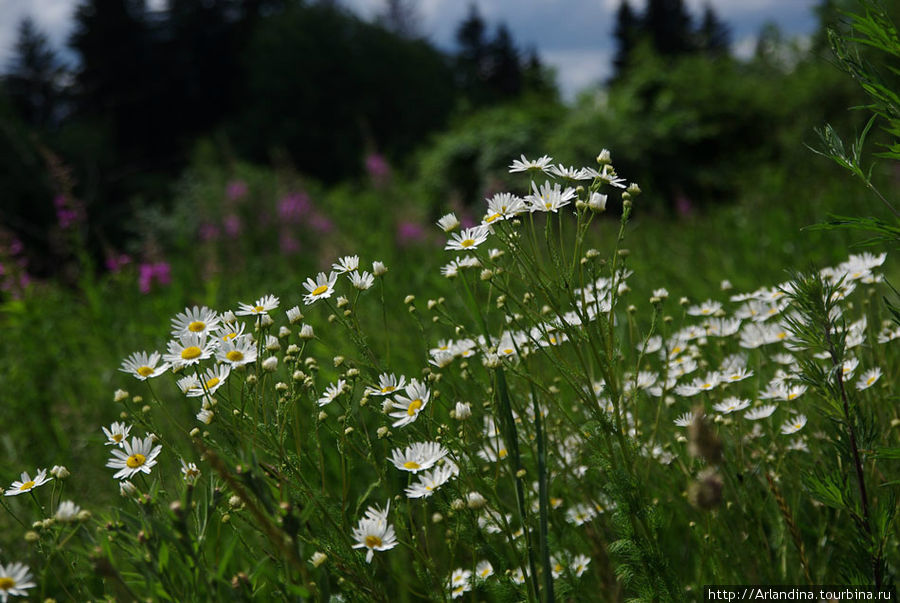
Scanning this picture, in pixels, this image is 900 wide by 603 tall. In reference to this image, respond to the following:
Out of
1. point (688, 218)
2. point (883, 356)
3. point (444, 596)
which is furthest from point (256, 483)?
point (688, 218)

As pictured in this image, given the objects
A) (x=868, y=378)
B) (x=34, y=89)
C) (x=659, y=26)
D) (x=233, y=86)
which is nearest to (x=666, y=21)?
(x=659, y=26)

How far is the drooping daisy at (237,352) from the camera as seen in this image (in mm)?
1227

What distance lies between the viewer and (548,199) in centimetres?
132

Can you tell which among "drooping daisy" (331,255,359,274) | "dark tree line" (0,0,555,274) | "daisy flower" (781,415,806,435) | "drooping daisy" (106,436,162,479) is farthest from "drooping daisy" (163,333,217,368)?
"dark tree line" (0,0,555,274)

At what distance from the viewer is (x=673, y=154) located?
8.45m

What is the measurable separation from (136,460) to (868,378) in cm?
150

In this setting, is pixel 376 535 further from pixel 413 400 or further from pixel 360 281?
pixel 360 281

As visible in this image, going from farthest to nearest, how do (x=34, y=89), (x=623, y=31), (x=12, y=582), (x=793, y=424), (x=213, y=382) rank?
(x=623, y=31) → (x=34, y=89) → (x=793, y=424) → (x=213, y=382) → (x=12, y=582)

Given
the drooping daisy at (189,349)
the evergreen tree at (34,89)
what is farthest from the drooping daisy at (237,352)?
the evergreen tree at (34,89)

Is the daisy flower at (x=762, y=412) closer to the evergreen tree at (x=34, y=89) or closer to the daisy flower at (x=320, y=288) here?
the daisy flower at (x=320, y=288)

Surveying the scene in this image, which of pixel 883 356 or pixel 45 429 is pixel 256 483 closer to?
pixel 883 356

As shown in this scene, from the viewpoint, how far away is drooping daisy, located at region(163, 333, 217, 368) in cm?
123

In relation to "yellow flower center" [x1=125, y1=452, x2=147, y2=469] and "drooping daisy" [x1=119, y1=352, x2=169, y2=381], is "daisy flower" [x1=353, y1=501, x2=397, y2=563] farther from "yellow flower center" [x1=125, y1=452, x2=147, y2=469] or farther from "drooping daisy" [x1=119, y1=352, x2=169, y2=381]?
"drooping daisy" [x1=119, y1=352, x2=169, y2=381]

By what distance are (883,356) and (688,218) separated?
4.69m
